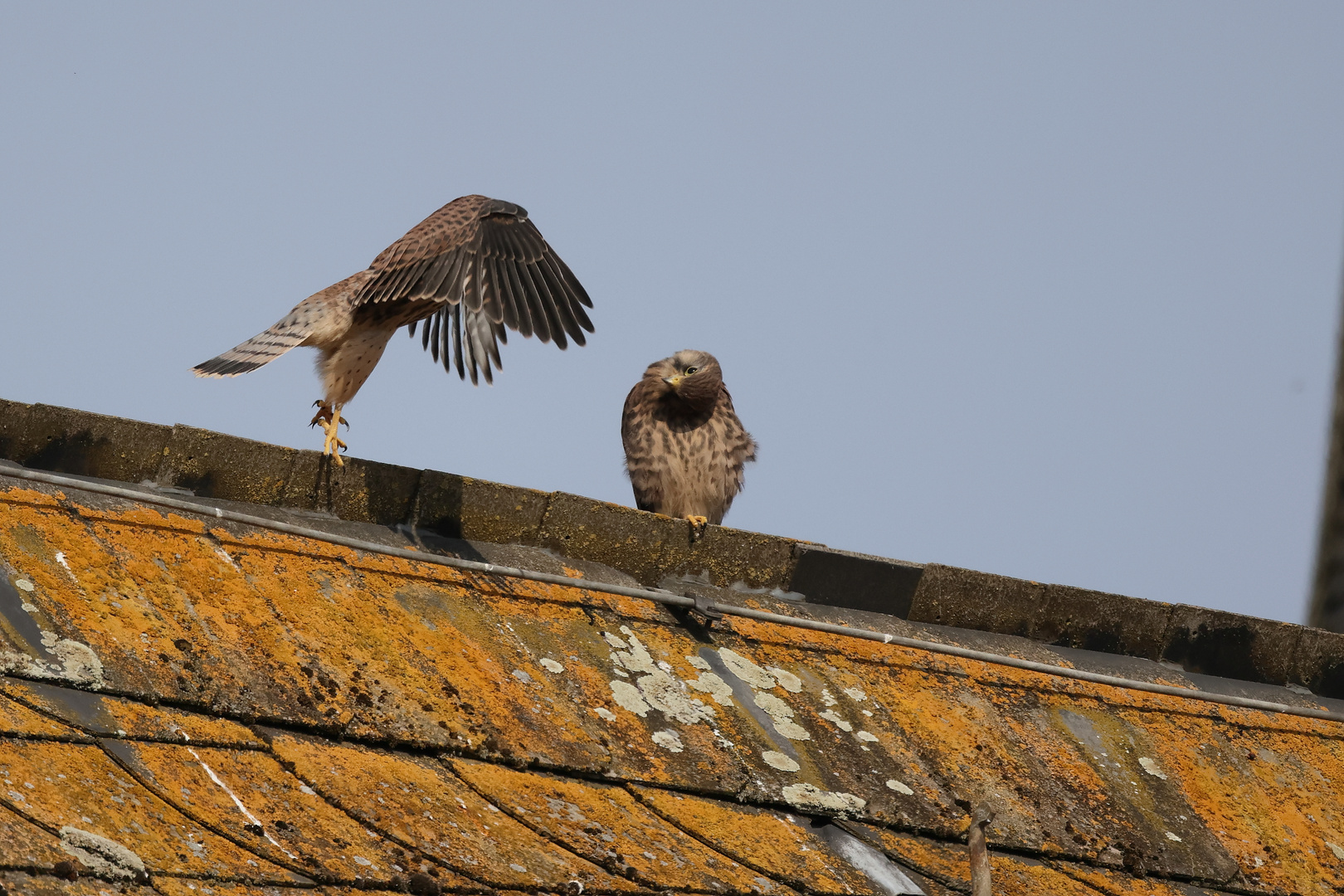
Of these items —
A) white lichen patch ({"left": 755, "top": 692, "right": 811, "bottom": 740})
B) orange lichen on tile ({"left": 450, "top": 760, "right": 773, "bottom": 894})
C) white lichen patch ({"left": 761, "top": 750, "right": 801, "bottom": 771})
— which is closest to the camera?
orange lichen on tile ({"left": 450, "top": 760, "right": 773, "bottom": 894})

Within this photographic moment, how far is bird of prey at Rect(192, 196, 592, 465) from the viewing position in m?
4.95

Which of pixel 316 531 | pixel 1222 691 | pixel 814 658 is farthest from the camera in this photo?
pixel 1222 691

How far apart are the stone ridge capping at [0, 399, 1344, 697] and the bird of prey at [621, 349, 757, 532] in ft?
6.68

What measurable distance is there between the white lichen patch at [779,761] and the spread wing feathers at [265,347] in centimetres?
254

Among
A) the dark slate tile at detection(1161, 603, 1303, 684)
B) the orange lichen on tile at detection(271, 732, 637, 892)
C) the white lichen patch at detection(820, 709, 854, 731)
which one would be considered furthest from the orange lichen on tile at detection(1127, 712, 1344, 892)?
the orange lichen on tile at detection(271, 732, 637, 892)

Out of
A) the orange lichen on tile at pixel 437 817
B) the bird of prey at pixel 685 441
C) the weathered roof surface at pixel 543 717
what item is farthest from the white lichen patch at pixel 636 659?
the bird of prey at pixel 685 441

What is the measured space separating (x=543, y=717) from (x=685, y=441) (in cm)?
344

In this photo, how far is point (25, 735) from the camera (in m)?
2.36

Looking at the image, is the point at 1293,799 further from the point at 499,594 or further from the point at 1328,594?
the point at 1328,594

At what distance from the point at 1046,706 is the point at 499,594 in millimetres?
1500

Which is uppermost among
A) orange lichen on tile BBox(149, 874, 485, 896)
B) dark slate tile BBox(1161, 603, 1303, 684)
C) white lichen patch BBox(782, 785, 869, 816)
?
dark slate tile BBox(1161, 603, 1303, 684)

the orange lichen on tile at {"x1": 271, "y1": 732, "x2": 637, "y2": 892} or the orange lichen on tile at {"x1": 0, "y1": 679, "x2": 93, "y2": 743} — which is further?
the orange lichen on tile at {"x1": 271, "y1": 732, "x2": 637, "y2": 892}

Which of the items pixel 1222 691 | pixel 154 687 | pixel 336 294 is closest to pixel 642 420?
pixel 336 294

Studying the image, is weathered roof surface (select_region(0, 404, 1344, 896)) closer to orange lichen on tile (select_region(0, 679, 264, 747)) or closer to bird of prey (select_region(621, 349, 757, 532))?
orange lichen on tile (select_region(0, 679, 264, 747))
